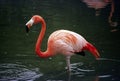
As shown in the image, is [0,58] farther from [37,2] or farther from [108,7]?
[37,2]

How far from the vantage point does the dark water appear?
20.9 ft

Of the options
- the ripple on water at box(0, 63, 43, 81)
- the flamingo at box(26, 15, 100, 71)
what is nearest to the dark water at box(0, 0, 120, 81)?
the ripple on water at box(0, 63, 43, 81)

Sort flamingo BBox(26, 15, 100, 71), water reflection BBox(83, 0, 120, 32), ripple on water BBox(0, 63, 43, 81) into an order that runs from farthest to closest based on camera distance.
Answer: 1. water reflection BBox(83, 0, 120, 32)
2. flamingo BBox(26, 15, 100, 71)
3. ripple on water BBox(0, 63, 43, 81)

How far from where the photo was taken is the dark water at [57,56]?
20.9 ft

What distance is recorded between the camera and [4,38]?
8.64m

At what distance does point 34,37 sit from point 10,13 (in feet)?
12.3

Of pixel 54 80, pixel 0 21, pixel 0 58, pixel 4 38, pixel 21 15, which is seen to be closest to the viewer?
pixel 54 80

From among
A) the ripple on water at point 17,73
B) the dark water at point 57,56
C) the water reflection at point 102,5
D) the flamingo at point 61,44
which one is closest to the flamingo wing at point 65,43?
the flamingo at point 61,44

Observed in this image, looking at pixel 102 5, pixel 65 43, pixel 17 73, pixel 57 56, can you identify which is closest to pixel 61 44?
pixel 65 43

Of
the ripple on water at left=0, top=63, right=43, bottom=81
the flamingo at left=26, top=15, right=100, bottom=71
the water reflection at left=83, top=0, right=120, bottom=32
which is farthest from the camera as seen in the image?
the water reflection at left=83, top=0, right=120, bottom=32

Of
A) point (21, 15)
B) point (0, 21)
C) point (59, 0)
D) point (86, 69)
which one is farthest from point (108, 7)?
point (86, 69)

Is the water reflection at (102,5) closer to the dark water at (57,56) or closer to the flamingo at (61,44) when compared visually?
the dark water at (57,56)

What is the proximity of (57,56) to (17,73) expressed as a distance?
4.76 feet

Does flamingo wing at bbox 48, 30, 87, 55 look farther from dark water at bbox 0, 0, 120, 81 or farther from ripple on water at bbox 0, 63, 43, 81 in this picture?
ripple on water at bbox 0, 63, 43, 81
